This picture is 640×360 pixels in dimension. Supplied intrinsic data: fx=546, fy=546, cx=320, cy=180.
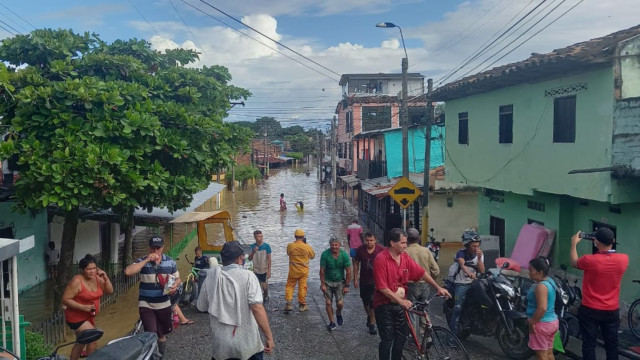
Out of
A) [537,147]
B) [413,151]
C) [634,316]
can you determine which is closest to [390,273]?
[634,316]

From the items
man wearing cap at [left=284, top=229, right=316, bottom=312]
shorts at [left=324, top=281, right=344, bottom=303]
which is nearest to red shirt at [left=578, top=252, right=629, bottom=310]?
shorts at [left=324, top=281, right=344, bottom=303]

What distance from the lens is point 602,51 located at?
9398mm

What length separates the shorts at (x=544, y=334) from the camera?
605 cm

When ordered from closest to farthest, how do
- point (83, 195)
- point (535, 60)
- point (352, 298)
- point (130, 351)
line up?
point (130, 351) < point (83, 195) < point (535, 60) < point (352, 298)

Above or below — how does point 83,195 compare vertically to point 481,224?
above

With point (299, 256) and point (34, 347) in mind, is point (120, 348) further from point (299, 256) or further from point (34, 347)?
point (299, 256)

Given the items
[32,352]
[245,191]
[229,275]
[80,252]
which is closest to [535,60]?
[229,275]

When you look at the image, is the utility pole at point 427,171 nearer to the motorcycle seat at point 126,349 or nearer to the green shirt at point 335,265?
the green shirt at point 335,265

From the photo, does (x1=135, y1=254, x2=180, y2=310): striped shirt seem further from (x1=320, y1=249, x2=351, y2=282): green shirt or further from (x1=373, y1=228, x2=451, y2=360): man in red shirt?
(x1=320, y1=249, x2=351, y2=282): green shirt

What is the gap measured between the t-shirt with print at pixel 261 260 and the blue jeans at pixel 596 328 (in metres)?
6.16

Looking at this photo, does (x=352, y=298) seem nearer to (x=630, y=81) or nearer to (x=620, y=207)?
(x=620, y=207)

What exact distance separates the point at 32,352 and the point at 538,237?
34.3ft

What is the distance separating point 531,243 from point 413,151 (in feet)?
41.3

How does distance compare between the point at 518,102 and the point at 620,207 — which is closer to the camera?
the point at 620,207
